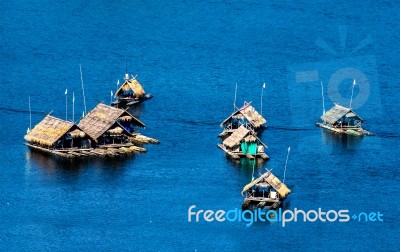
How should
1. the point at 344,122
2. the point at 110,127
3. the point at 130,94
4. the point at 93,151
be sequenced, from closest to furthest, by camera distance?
the point at 93,151
the point at 110,127
the point at 344,122
the point at 130,94

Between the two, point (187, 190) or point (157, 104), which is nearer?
point (187, 190)

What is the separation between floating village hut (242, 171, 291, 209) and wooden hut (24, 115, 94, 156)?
52.2 ft

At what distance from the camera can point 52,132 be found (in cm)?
11375

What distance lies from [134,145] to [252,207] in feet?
54.2

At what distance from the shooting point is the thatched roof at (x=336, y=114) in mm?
121188

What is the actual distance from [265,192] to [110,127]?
16731 millimetres

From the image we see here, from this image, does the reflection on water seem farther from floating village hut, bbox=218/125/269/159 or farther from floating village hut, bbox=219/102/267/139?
floating village hut, bbox=219/102/267/139

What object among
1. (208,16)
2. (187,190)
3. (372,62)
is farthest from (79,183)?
(208,16)

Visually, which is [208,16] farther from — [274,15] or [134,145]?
[134,145]

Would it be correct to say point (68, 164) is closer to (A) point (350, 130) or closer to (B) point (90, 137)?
(B) point (90, 137)

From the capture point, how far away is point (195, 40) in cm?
14988

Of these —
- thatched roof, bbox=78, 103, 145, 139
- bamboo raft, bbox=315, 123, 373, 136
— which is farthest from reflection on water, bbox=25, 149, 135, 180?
bamboo raft, bbox=315, 123, 373, 136

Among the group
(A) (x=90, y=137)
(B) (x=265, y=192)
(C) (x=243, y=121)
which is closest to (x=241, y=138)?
(C) (x=243, y=121)

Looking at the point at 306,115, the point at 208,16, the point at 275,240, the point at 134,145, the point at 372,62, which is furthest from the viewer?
the point at 208,16
